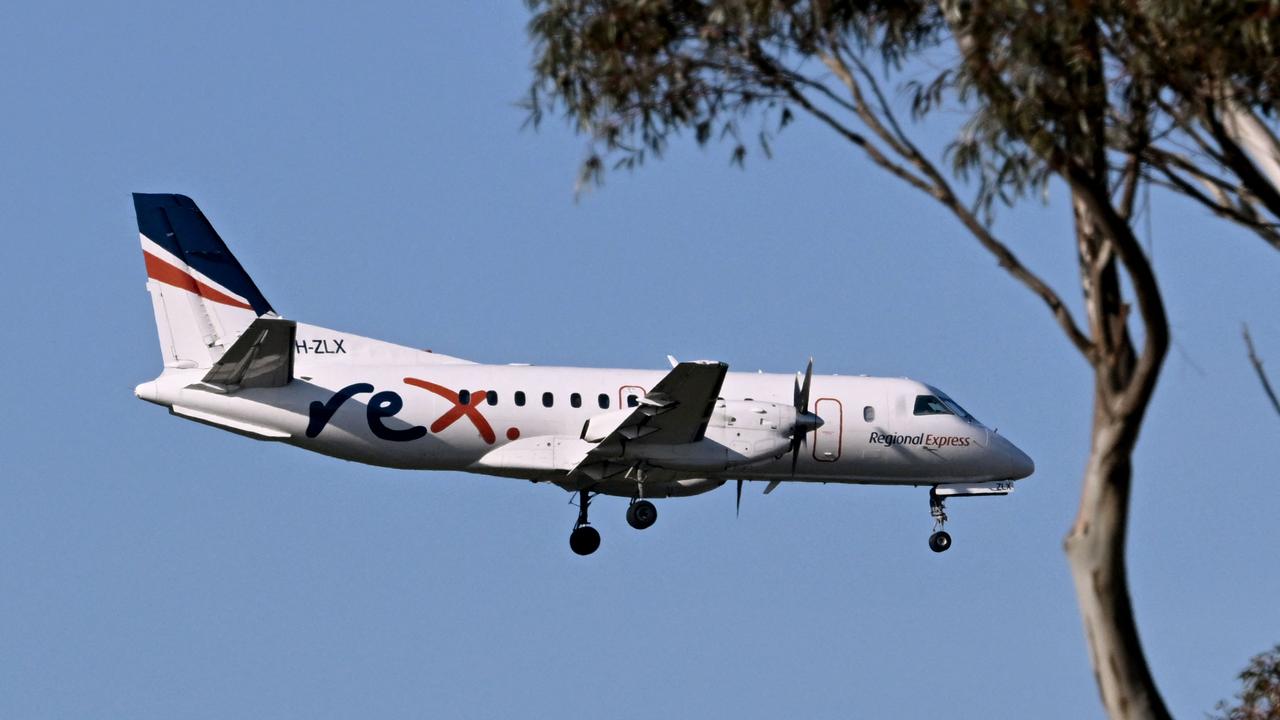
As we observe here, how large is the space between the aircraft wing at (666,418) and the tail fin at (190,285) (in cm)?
687

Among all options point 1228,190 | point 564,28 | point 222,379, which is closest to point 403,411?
point 222,379

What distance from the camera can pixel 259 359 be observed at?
3173cm

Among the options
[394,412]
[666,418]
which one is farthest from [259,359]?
[666,418]

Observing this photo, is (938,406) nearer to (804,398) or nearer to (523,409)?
(804,398)

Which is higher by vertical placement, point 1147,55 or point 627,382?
point 1147,55

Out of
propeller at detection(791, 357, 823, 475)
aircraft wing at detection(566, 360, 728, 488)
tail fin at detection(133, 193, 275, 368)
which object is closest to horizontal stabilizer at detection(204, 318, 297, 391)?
tail fin at detection(133, 193, 275, 368)

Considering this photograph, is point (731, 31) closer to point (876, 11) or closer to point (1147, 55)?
point (876, 11)

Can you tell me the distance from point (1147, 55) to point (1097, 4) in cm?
84

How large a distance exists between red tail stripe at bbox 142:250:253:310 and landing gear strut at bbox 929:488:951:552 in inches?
562

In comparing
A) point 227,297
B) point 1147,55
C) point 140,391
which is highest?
point 1147,55

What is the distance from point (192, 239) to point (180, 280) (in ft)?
3.30

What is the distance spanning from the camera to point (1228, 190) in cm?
2112

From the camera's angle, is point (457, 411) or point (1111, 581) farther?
point (457, 411)

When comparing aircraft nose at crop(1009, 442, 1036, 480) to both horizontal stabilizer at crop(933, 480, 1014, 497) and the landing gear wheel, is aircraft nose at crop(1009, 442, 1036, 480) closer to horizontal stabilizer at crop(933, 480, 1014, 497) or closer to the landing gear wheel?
horizontal stabilizer at crop(933, 480, 1014, 497)
